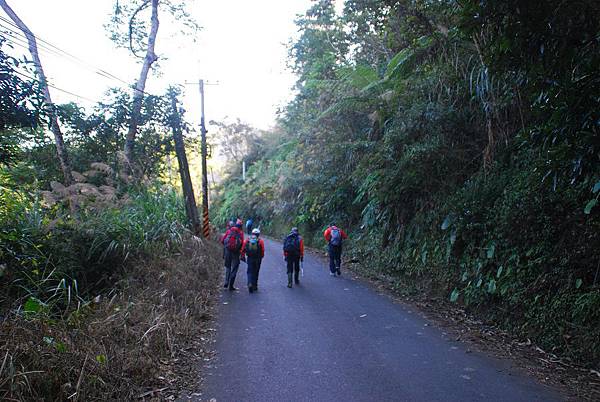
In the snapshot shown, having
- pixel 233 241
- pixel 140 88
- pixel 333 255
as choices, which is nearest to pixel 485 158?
pixel 333 255

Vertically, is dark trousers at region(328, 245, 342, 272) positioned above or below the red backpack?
below

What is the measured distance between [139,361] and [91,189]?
250 inches

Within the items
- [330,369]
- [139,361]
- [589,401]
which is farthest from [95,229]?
[589,401]

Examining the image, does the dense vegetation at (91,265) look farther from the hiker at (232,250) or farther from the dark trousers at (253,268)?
the dark trousers at (253,268)

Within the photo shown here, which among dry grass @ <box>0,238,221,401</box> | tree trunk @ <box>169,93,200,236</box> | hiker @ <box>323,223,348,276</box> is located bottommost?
dry grass @ <box>0,238,221,401</box>

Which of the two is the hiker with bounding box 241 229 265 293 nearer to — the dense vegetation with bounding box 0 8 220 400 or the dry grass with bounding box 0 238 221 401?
the dense vegetation with bounding box 0 8 220 400

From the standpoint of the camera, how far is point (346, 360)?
5.52 m

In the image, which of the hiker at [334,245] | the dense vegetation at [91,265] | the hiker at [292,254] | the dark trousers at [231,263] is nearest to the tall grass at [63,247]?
the dense vegetation at [91,265]

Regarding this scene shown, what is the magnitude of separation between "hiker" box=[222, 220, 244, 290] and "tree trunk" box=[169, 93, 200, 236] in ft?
22.1

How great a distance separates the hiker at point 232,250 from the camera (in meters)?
10.5

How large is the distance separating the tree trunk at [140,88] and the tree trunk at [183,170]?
4.06ft

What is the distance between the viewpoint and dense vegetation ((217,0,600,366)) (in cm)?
433

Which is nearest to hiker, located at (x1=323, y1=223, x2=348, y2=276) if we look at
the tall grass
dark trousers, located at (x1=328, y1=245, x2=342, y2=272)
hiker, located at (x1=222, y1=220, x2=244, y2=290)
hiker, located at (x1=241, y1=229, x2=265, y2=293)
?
dark trousers, located at (x1=328, y1=245, x2=342, y2=272)

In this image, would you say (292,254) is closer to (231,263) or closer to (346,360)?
(231,263)
